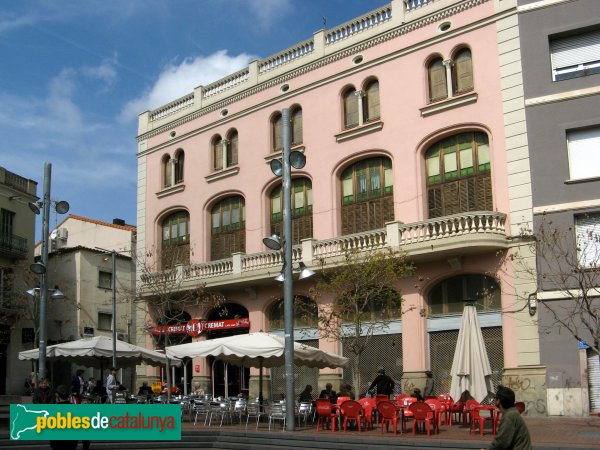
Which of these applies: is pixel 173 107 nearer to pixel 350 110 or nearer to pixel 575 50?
pixel 350 110

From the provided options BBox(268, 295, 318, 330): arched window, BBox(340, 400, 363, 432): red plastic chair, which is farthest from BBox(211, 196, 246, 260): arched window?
BBox(340, 400, 363, 432): red plastic chair

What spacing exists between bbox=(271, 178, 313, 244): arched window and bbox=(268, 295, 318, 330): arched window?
263cm

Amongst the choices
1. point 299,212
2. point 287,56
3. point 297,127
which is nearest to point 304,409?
point 299,212

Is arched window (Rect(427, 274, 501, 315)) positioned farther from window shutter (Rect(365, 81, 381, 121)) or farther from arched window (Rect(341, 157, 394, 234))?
window shutter (Rect(365, 81, 381, 121))

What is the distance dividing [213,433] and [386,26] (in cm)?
1671

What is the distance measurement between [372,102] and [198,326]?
40.9ft

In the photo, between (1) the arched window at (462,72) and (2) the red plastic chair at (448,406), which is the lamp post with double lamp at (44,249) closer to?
(2) the red plastic chair at (448,406)

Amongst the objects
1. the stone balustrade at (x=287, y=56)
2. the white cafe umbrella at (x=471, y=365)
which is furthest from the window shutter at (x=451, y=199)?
the stone balustrade at (x=287, y=56)

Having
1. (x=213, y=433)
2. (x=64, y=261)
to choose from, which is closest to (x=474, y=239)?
(x=213, y=433)

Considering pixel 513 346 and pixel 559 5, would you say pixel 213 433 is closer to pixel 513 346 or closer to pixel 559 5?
pixel 513 346

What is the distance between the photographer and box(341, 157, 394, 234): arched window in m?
28.5

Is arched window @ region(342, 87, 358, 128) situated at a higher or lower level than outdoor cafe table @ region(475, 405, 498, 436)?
higher

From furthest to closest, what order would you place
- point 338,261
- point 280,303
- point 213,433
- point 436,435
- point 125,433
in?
1. point 280,303
2. point 338,261
3. point 213,433
4. point 436,435
5. point 125,433

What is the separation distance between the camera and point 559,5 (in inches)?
968
